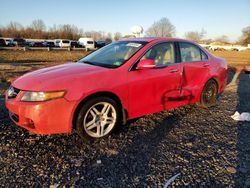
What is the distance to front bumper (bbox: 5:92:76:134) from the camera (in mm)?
3465

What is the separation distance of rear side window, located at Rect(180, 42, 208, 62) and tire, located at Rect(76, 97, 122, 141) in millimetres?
1951

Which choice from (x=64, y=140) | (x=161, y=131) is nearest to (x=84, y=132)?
(x=64, y=140)

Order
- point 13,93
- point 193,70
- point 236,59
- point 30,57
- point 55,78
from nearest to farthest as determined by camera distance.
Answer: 1. point 55,78
2. point 13,93
3. point 193,70
4. point 30,57
5. point 236,59

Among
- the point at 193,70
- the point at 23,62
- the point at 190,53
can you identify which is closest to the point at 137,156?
the point at 193,70

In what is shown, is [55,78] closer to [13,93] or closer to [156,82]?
[13,93]

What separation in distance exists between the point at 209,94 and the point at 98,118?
302 cm

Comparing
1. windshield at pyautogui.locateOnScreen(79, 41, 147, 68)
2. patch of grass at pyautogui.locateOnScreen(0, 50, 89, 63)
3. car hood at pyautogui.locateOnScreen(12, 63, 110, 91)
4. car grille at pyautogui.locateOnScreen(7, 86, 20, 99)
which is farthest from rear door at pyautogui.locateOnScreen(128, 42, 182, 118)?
patch of grass at pyautogui.locateOnScreen(0, 50, 89, 63)

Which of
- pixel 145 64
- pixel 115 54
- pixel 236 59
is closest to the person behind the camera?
pixel 145 64

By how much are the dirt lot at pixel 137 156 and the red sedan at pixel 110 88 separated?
12.5 inches

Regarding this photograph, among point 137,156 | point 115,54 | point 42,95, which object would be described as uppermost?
point 115,54

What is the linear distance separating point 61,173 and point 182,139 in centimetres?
201

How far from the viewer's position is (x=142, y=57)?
4.42 m

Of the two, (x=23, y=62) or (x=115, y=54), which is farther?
(x=23, y=62)

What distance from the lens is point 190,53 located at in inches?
212
